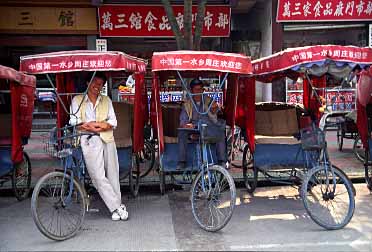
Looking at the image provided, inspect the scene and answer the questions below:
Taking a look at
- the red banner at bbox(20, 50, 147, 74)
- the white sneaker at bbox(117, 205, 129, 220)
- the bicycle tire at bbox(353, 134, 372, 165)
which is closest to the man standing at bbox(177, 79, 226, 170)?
the white sneaker at bbox(117, 205, 129, 220)

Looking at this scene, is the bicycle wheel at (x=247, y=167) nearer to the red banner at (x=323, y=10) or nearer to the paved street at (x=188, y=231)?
the paved street at (x=188, y=231)

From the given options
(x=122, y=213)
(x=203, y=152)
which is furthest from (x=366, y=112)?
(x=122, y=213)

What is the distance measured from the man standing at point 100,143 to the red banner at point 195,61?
32.6 inches

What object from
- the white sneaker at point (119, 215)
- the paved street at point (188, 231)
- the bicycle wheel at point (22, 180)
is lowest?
the paved street at point (188, 231)

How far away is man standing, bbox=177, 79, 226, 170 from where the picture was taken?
606 centimetres

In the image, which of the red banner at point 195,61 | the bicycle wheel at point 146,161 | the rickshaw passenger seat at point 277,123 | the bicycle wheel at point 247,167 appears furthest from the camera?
the bicycle wheel at point 146,161

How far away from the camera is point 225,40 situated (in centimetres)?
1346

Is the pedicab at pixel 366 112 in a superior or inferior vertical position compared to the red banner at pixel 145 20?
inferior

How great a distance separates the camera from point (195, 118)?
6.15 metres

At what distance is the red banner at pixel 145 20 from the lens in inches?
488

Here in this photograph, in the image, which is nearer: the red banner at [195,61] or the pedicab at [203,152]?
the pedicab at [203,152]

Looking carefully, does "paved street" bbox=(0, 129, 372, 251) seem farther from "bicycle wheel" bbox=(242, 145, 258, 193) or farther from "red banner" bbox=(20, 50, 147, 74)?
"red banner" bbox=(20, 50, 147, 74)

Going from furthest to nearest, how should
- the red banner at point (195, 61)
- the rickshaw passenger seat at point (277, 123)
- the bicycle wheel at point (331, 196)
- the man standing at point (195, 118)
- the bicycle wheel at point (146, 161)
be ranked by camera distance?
the bicycle wheel at point (146, 161)
the rickshaw passenger seat at point (277, 123)
the man standing at point (195, 118)
the red banner at point (195, 61)
the bicycle wheel at point (331, 196)

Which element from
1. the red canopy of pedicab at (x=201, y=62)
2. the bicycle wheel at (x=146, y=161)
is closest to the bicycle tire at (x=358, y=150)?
the bicycle wheel at (x=146, y=161)
